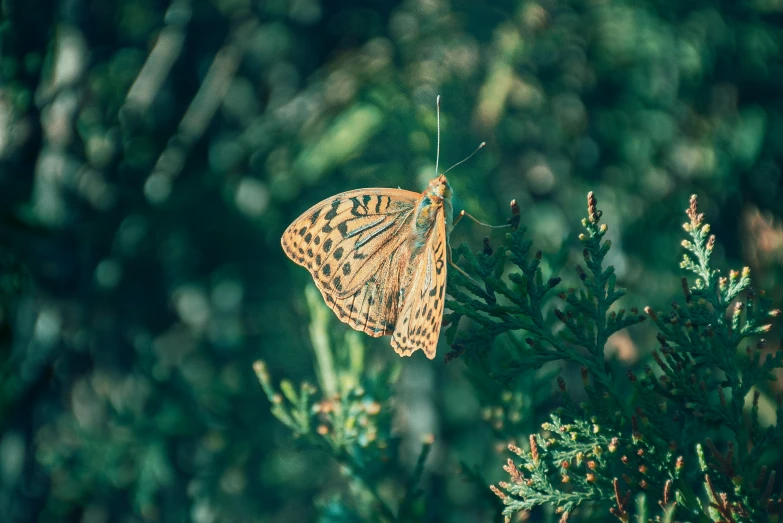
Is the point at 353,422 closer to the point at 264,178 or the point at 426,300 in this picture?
the point at 426,300

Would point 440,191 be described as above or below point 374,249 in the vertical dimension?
above

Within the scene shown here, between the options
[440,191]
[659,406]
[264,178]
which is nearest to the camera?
[659,406]

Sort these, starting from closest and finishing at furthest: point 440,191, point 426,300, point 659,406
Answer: point 659,406, point 426,300, point 440,191

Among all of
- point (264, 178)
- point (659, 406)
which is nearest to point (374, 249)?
point (659, 406)

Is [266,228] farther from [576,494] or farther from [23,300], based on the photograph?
[576,494]

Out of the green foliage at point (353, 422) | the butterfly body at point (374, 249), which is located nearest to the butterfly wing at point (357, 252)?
the butterfly body at point (374, 249)

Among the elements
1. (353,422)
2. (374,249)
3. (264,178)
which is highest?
(374,249)

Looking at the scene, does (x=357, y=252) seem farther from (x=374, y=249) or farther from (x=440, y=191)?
(x=440, y=191)

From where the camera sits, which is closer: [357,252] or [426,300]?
[426,300]

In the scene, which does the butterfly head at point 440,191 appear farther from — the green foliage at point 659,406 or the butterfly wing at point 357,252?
the green foliage at point 659,406
